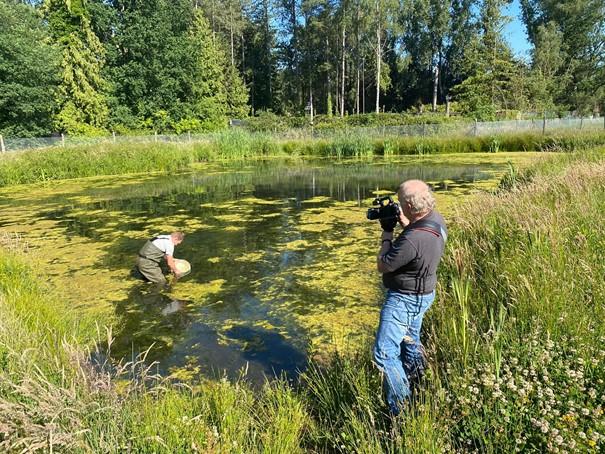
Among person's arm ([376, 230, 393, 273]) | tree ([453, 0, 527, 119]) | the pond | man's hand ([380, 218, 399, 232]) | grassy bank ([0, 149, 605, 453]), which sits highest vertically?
tree ([453, 0, 527, 119])

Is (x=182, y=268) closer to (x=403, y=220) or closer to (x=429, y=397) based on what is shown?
(x=403, y=220)

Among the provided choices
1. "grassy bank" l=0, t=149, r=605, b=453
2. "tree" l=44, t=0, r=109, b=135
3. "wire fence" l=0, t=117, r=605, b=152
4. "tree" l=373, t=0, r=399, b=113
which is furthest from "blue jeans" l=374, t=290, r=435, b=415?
"tree" l=373, t=0, r=399, b=113

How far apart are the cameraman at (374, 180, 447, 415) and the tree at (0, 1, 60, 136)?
2937 cm

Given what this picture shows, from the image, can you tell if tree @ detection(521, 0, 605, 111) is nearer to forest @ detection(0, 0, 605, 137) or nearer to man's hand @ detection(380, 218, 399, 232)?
forest @ detection(0, 0, 605, 137)

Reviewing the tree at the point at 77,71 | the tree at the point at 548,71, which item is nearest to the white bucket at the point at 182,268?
the tree at the point at 77,71

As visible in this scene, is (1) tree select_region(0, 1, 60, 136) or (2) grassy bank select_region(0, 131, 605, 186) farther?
(1) tree select_region(0, 1, 60, 136)

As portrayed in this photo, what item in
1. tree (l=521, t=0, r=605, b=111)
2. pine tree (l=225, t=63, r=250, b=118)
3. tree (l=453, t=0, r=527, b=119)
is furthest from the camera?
pine tree (l=225, t=63, r=250, b=118)

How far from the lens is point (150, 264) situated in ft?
18.1

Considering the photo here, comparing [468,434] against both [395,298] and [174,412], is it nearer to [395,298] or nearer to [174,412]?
[395,298]

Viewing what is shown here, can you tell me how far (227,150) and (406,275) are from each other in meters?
21.0

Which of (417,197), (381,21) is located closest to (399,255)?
(417,197)

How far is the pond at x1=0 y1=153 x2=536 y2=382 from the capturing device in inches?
156

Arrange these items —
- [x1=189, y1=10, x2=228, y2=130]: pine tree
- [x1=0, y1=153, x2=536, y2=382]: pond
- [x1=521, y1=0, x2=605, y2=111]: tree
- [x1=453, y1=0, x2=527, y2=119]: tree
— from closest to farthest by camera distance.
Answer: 1. [x1=0, y1=153, x2=536, y2=382]: pond
2. [x1=453, y1=0, x2=527, y2=119]: tree
3. [x1=189, y1=10, x2=228, y2=130]: pine tree
4. [x1=521, y1=0, x2=605, y2=111]: tree

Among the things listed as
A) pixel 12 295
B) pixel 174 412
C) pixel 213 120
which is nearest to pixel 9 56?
pixel 213 120
